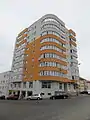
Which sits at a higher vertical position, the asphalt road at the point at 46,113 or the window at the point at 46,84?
the window at the point at 46,84

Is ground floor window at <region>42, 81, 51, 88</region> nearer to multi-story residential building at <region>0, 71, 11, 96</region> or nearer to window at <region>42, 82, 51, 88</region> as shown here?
window at <region>42, 82, 51, 88</region>

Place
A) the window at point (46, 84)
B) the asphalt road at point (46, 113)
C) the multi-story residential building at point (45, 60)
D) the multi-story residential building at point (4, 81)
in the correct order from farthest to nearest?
the multi-story residential building at point (4, 81)
the multi-story residential building at point (45, 60)
the window at point (46, 84)
the asphalt road at point (46, 113)

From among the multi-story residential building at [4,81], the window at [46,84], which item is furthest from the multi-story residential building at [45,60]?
the multi-story residential building at [4,81]

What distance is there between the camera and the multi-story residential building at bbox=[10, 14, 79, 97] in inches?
1796

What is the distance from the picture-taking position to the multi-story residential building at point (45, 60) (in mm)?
45625

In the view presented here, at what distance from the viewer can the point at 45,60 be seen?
4606 centimetres

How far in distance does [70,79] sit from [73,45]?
17737mm

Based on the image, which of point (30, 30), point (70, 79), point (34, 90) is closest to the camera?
point (34, 90)

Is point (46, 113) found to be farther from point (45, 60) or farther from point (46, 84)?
point (45, 60)

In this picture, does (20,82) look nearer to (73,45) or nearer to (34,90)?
(34,90)

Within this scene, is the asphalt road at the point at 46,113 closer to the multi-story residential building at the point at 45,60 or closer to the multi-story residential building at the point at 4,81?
the multi-story residential building at the point at 45,60

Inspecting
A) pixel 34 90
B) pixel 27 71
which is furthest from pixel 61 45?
pixel 34 90

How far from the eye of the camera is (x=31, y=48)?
184 ft

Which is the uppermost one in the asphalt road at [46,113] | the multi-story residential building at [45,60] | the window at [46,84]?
the multi-story residential building at [45,60]
